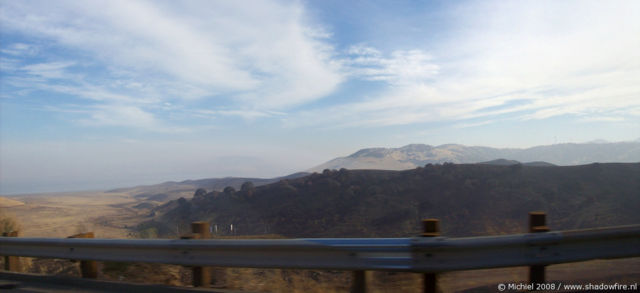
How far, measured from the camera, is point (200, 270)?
5891 millimetres

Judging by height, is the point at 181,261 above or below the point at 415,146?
below

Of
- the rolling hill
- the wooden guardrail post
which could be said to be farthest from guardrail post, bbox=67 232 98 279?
the rolling hill

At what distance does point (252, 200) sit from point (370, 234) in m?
11.9

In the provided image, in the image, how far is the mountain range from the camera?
49.3 metres

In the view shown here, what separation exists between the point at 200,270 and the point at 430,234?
3.09m

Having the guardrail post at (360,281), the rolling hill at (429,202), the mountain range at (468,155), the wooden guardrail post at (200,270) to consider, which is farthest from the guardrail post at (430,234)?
the mountain range at (468,155)

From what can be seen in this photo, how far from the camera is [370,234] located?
61.2ft

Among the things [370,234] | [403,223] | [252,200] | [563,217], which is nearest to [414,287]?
[370,234]

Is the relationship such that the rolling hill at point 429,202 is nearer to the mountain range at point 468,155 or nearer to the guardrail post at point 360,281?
the guardrail post at point 360,281

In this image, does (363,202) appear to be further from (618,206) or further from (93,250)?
(93,250)

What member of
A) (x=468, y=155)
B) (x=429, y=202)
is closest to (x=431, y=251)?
(x=429, y=202)

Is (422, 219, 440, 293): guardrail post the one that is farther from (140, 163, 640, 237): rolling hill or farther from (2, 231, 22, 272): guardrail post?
(140, 163, 640, 237): rolling hill

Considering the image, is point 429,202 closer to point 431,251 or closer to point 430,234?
point 430,234

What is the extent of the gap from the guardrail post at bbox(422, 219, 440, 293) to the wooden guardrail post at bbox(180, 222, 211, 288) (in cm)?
294
